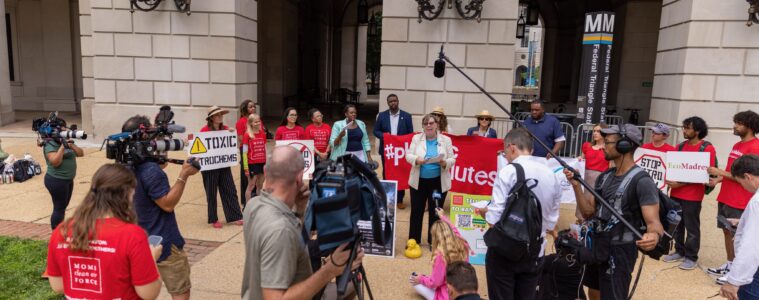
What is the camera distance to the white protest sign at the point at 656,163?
6.65 m

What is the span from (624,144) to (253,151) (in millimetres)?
5344

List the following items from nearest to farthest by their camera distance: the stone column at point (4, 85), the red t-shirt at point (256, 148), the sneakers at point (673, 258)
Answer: the sneakers at point (673, 258), the red t-shirt at point (256, 148), the stone column at point (4, 85)

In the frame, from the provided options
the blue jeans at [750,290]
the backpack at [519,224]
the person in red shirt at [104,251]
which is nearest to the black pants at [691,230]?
the blue jeans at [750,290]

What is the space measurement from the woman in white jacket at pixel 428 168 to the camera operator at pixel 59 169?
4.31 m

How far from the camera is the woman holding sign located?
746cm

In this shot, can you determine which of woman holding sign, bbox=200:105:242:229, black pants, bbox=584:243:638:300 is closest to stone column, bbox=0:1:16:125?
woman holding sign, bbox=200:105:242:229

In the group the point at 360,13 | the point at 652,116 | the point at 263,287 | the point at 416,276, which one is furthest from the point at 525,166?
the point at 360,13

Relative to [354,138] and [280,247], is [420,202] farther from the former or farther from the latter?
[280,247]

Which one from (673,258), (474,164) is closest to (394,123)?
(474,164)

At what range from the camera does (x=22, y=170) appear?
33.0 feet

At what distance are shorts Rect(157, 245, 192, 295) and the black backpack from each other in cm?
813

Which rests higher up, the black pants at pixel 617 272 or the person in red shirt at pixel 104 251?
the person in red shirt at pixel 104 251

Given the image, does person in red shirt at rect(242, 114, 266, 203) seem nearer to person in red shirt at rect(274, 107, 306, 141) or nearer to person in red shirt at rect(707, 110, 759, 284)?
person in red shirt at rect(274, 107, 306, 141)

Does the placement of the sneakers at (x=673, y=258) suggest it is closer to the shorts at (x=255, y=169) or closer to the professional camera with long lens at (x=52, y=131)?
the shorts at (x=255, y=169)
